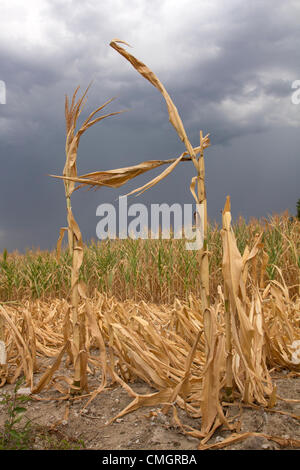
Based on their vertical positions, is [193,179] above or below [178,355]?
above

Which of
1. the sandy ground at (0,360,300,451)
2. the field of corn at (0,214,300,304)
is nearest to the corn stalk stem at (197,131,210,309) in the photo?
the sandy ground at (0,360,300,451)

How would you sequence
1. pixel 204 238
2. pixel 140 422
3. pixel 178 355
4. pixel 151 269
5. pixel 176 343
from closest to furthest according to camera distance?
1. pixel 204 238
2. pixel 140 422
3. pixel 178 355
4. pixel 176 343
5. pixel 151 269

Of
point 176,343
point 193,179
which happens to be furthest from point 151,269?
point 193,179

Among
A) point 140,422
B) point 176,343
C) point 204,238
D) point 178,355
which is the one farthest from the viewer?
point 176,343

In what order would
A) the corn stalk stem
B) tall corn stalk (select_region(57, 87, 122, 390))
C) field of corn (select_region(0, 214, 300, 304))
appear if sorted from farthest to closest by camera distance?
field of corn (select_region(0, 214, 300, 304)) → tall corn stalk (select_region(57, 87, 122, 390)) → the corn stalk stem

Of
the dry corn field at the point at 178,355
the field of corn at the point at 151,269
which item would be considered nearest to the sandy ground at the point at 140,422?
the dry corn field at the point at 178,355

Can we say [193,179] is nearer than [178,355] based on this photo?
Yes

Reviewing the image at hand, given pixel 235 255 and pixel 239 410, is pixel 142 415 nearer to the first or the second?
pixel 239 410

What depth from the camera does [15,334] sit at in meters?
2.10

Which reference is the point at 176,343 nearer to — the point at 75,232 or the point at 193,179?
the point at 75,232

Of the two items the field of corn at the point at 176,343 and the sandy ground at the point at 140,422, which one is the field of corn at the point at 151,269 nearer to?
the field of corn at the point at 176,343

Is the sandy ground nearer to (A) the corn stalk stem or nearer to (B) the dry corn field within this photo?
(B) the dry corn field
